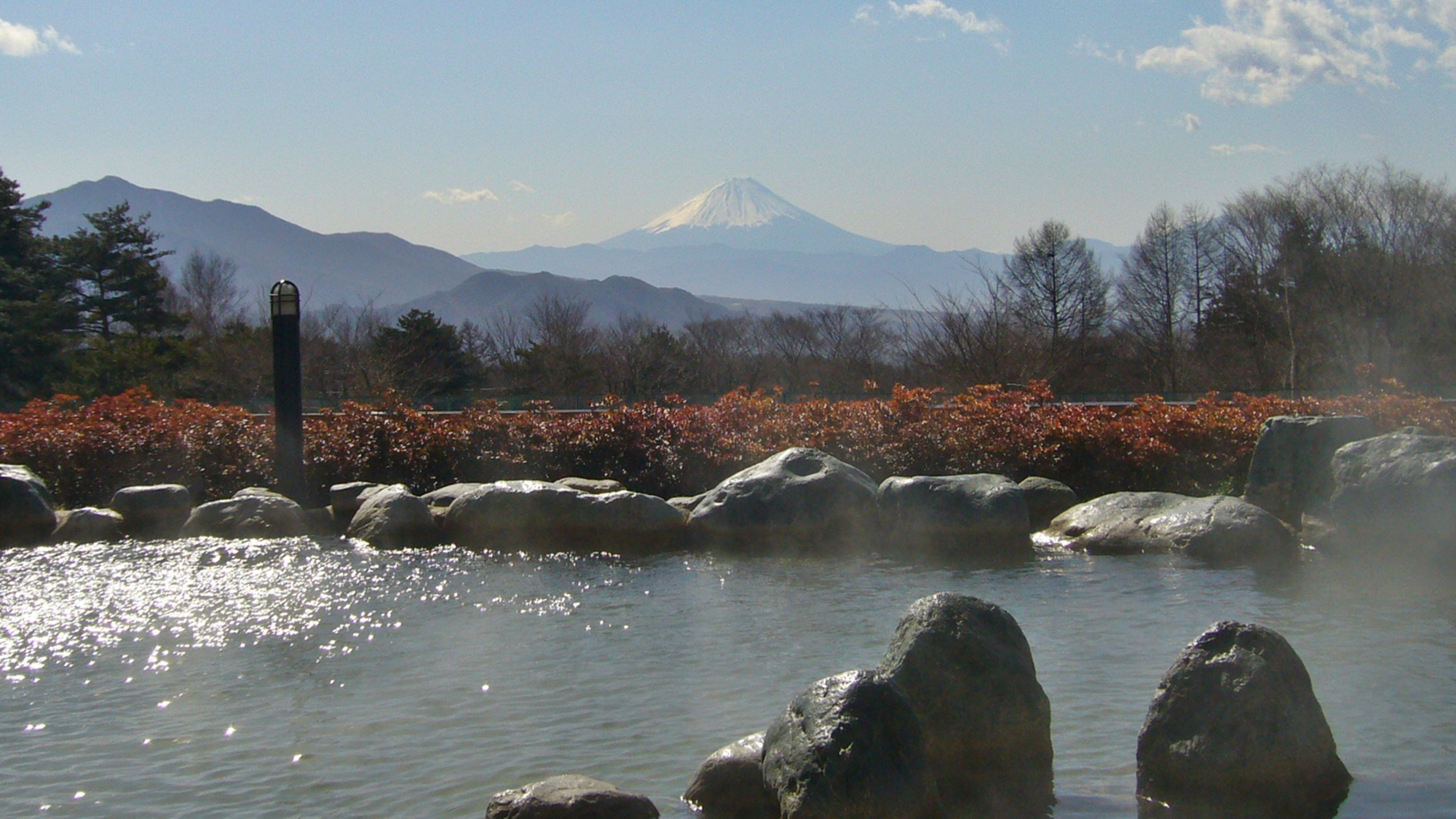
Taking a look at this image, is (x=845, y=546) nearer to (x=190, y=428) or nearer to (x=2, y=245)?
(x=190, y=428)

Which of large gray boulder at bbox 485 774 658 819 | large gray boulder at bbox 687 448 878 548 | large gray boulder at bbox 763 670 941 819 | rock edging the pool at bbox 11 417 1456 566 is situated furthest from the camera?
large gray boulder at bbox 687 448 878 548

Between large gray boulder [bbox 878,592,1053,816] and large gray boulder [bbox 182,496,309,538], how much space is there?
1006 cm

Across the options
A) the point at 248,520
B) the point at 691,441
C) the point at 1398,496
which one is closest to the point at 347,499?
the point at 248,520

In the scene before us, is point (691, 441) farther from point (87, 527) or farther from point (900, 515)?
point (87, 527)

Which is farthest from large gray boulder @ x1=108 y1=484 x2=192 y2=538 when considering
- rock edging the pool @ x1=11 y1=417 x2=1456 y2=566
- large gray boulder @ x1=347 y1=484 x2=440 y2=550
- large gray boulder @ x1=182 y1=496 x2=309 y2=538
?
large gray boulder @ x1=347 y1=484 x2=440 y2=550

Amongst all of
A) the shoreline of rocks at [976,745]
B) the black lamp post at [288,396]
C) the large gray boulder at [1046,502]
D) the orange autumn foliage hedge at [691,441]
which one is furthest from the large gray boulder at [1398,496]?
the black lamp post at [288,396]

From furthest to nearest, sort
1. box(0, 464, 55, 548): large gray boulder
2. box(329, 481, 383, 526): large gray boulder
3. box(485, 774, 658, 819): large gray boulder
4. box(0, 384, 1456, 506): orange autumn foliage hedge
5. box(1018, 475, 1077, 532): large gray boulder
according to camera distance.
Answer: box(0, 384, 1456, 506): orange autumn foliage hedge
box(329, 481, 383, 526): large gray boulder
box(0, 464, 55, 548): large gray boulder
box(1018, 475, 1077, 532): large gray boulder
box(485, 774, 658, 819): large gray boulder

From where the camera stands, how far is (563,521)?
1303 centimetres

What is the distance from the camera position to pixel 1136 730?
6.45 m

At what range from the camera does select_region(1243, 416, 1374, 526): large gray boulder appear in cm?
1222

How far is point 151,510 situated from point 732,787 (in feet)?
37.7

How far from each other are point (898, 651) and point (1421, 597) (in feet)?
20.8

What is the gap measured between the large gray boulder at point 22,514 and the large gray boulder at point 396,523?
154 inches

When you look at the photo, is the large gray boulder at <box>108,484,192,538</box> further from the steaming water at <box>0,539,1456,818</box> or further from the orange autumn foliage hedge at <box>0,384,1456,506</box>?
the orange autumn foliage hedge at <box>0,384,1456,506</box>
